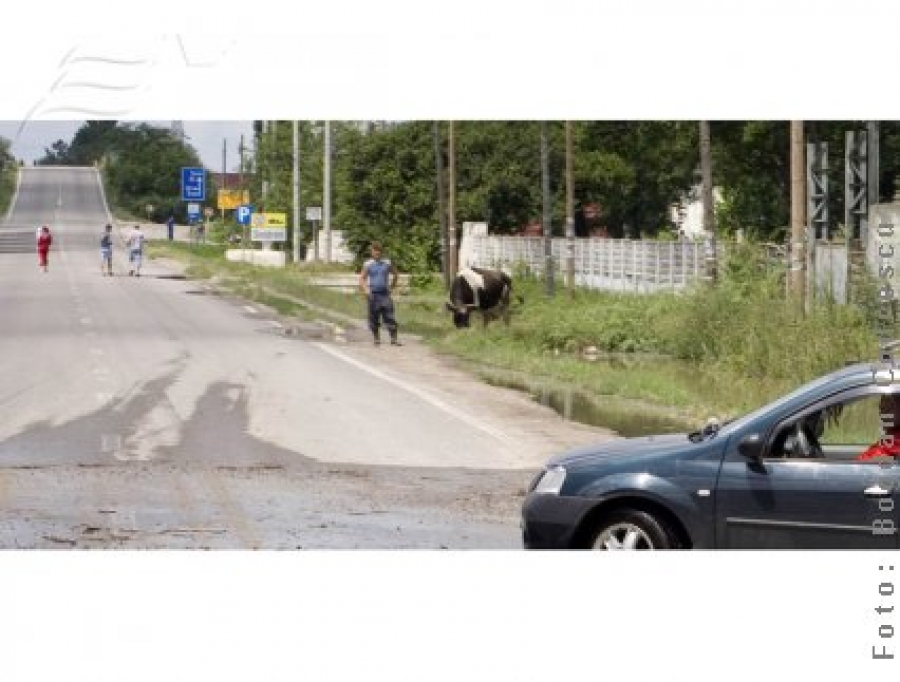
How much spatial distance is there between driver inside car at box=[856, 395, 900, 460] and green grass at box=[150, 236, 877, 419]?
4474 millimetres

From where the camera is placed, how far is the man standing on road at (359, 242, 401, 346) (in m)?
22.1

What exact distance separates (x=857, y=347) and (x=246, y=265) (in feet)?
26.1

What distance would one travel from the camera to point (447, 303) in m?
23.8

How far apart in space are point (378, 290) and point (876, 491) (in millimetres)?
12632

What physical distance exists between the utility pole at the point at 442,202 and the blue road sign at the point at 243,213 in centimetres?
352

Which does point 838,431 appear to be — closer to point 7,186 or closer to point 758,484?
point 758,484

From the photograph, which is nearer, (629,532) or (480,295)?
(629,532)

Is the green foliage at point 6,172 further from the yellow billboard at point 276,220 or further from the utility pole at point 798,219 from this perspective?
the utility pole at point 798,219

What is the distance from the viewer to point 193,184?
18.5 m

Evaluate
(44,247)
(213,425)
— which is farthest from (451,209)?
(213,425)

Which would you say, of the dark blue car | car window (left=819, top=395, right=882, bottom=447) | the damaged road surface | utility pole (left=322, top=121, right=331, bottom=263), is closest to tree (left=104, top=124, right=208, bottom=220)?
the damaged road surface

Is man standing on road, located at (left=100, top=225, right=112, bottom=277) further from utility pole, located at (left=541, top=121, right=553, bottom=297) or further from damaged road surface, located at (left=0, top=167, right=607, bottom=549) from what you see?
utility pole, located at (left=541, top=121, right=553, bottom=297)
